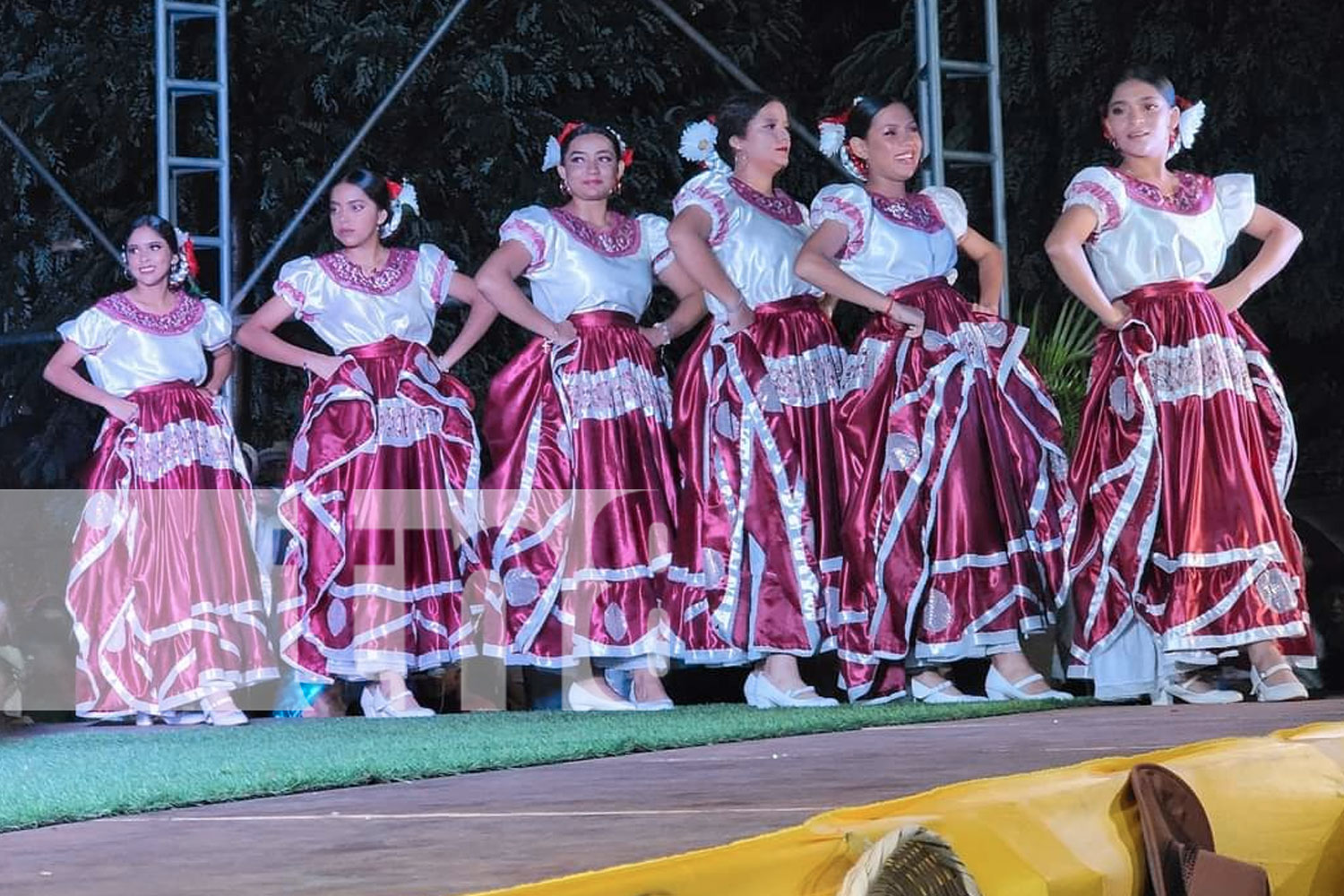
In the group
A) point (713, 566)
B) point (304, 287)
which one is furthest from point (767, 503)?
point (304, 287)

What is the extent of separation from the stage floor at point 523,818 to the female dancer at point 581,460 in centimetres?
153

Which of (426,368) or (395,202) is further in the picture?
(395,202)

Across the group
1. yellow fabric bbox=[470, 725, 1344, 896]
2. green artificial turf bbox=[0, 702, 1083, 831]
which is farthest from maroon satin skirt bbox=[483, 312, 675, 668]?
yellow fabric bbox=[470, 725, 1344, 896]

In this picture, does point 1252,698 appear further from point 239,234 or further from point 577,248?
point 239,234

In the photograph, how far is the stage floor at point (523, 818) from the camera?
5.92 feet

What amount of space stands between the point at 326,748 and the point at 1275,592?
2.06 metres

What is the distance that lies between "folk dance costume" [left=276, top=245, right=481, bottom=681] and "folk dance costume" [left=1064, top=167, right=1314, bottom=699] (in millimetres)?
1618

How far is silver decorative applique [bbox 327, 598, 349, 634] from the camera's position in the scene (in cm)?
516

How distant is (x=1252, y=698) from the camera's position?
4469mm

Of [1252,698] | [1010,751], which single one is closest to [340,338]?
[1252,698]

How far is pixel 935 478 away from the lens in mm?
4699

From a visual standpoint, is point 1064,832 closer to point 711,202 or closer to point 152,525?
point 711,202

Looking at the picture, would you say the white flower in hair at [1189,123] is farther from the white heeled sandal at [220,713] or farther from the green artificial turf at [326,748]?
the white heeled sandal at [220,713]

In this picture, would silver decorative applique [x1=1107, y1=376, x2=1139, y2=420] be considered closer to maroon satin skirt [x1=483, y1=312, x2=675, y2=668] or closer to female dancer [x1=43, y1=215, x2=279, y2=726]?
maroon satin skirt [x1=483, y1=312, x2=675, y2=668]
